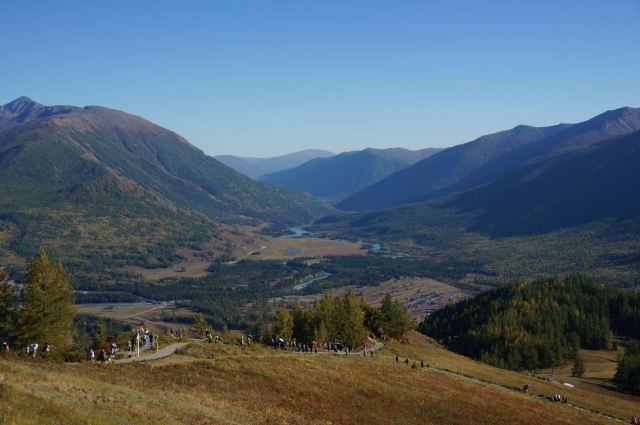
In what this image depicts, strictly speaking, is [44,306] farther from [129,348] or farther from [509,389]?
[509,389]

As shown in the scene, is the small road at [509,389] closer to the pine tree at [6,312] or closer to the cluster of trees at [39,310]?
the cluster of trees at [39,310]

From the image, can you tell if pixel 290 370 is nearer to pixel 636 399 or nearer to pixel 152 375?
pixel 152 375

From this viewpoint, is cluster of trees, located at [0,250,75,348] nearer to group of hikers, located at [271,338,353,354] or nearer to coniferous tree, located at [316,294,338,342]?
group of hikers, located at [271,338,353,354]

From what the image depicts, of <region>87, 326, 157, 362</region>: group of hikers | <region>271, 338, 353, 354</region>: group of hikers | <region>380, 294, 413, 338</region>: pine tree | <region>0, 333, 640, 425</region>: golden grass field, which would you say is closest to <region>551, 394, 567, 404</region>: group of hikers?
<region>0, 333, 640, 425</region>: golden grass field

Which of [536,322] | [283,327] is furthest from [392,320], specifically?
[536,322]

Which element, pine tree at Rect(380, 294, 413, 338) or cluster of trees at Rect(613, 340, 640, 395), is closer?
cluster of trees at Rect(613, 340, 640, 395)

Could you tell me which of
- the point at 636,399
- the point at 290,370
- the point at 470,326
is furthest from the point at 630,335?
the point at 290,370

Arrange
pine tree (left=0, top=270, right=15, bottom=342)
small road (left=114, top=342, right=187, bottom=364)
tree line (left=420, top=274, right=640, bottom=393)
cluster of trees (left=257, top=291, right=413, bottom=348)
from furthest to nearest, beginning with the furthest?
tree line (left=420, top=274, right=640, bottom=393) < cluster of trees (left=257, top=291, right=413, bottom=348) < pine tree (left=0, top=270, right=15, bottom=342) < small road (left=114, top=342, right=187, bottom=364)

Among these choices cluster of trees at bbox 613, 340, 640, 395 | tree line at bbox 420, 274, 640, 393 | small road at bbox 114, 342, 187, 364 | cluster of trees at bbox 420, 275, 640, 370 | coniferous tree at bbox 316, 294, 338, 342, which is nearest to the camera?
small road at bbox 114, 342, 187, 364
